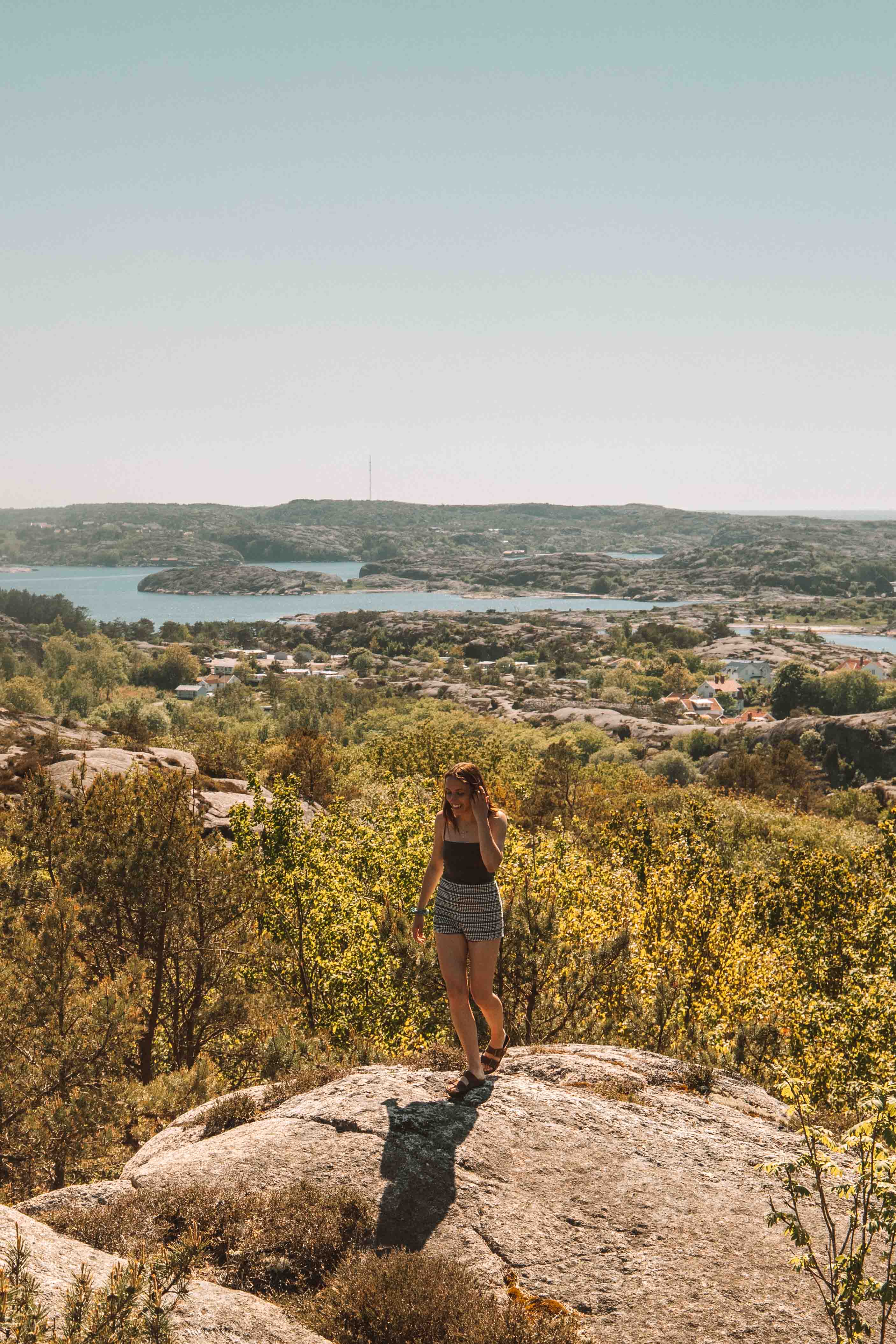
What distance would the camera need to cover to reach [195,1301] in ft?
16.3

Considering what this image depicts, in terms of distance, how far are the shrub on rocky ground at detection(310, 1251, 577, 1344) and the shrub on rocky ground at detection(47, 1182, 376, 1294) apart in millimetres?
437

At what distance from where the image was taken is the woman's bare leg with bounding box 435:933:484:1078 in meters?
7.60

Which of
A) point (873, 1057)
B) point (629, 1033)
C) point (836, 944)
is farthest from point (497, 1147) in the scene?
point (836, 944)

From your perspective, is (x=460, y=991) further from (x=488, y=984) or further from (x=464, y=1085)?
(x=464, y=1085)

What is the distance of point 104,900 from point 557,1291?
1029 centimetres

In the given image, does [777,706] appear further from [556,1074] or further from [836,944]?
[556,1074]

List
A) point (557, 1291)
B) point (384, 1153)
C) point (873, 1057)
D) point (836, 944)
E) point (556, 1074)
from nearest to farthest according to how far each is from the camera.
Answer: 1. point (557, 1291)
2. point (384, 1153)
3. point (556, 1074)
4. point (873, 1057)
5. point (836, 944)

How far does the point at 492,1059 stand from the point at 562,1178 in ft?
5.13

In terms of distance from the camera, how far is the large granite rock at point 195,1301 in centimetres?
459

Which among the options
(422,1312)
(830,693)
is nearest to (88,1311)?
(422,1312)

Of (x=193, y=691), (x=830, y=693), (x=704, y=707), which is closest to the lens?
(x=830, y=693)

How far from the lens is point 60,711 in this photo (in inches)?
4931

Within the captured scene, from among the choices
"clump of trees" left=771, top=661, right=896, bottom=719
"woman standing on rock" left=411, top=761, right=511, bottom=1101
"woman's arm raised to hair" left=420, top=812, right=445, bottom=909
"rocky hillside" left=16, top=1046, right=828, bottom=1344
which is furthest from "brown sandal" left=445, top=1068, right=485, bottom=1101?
"clump of trees" left=771, top=661, right=896, bottom=719

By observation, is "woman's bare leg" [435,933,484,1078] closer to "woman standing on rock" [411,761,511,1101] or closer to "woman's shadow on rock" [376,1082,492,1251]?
"woman standing on rock" [411,761,511,1101]
